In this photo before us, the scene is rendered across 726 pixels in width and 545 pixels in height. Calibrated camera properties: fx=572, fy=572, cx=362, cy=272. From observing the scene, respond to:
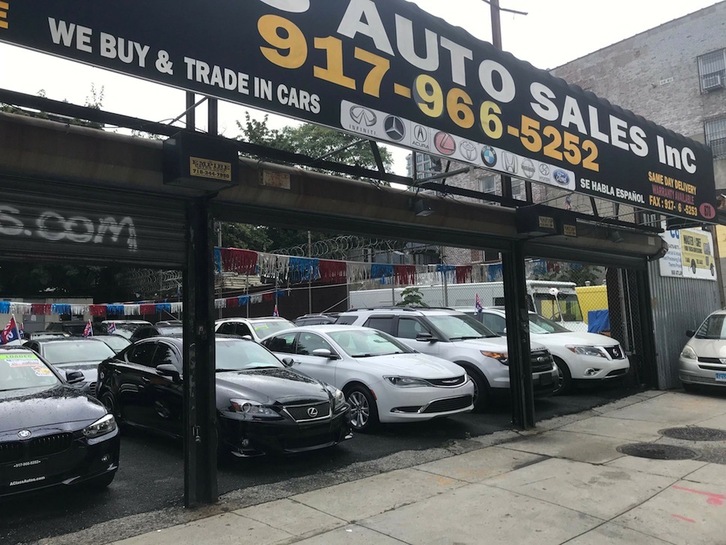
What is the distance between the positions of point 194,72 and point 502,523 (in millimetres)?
4380

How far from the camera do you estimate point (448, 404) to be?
8.03m

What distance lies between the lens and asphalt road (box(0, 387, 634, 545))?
4.89m

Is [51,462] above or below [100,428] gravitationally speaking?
below

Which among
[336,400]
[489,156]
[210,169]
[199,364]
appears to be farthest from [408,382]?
[210,169]

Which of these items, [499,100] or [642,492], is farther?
[499,100]

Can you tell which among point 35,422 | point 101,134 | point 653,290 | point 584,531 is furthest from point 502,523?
point 653,290

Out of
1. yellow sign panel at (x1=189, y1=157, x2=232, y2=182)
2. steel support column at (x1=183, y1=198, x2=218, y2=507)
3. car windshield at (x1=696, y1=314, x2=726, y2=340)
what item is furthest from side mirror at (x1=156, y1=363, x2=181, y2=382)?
car windshield at (x1=696, y1=314, x2=726, y2=340)

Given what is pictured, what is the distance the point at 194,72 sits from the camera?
14.1 feet

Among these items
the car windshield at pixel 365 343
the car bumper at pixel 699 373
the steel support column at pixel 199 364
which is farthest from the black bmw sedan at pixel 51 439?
the car bumper at pixel 699 373

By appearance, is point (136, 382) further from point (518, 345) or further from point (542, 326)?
point (542, 326)

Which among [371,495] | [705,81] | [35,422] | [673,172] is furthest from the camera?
[705,81]

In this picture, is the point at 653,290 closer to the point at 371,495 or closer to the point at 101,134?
the point at 371,495

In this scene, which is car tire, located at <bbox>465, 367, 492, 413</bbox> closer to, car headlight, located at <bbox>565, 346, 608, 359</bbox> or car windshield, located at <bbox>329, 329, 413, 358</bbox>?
car windshield, located at <bbox>329, 329, 413, 358</bbox>

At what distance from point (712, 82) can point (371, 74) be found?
81.9 ft
